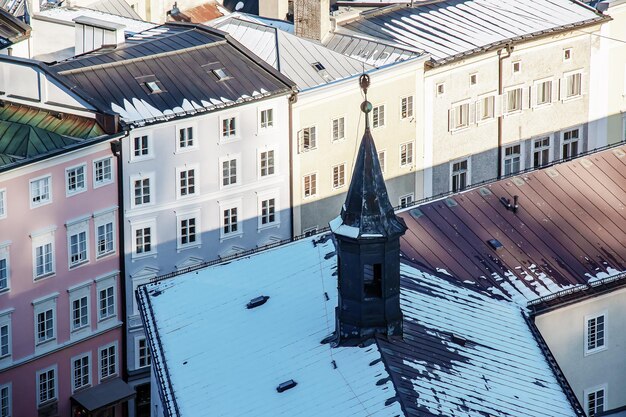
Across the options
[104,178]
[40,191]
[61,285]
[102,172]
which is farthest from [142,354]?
[40,191]

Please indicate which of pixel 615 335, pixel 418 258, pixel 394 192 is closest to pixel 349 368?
pixel 418 258

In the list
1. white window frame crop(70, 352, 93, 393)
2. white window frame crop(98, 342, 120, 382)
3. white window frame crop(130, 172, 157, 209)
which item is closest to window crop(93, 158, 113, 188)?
white window frame crop(130, 172, 157, 209)

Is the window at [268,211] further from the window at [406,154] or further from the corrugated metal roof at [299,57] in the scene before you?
the window at [406,154]

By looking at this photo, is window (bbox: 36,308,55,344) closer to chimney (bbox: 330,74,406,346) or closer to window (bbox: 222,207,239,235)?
window (bbox: 222,207,239,235)

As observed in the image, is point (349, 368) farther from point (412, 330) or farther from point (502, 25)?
point (502, 25)

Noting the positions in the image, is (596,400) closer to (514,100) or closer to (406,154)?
(406,154)

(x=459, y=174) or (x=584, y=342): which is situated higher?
(x=584, y=342)
